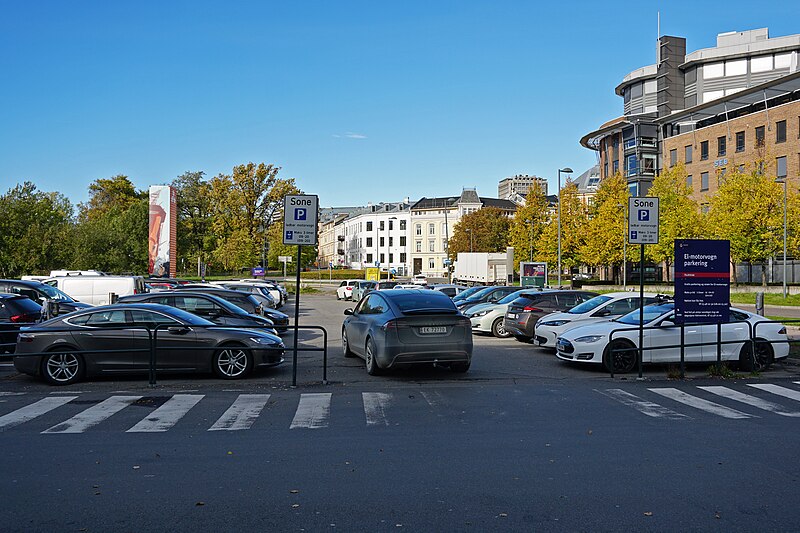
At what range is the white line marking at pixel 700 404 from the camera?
31.9ft

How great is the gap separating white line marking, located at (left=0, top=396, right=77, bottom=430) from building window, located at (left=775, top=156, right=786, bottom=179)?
6092 cm

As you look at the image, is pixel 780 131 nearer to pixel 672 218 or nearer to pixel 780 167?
pixel 780 167

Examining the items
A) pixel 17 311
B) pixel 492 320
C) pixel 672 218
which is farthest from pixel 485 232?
pixel 17 311

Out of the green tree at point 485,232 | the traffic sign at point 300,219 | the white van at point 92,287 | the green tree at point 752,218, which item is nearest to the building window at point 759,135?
the green tree at point 752,218

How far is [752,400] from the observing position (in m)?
A: 10.9

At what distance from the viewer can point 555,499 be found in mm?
5785

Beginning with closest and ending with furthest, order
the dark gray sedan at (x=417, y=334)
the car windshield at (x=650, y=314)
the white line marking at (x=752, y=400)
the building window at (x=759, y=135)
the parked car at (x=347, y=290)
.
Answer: the white line marking at (x=752, y=400) < the dark gray sedan at (x=417, y=334) < the car windshield at (x=650, y=314) < the parked car at (x=347, y=290) < the building window at (x=759, y=135)

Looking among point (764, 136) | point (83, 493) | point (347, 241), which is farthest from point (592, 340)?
point (347, 241)

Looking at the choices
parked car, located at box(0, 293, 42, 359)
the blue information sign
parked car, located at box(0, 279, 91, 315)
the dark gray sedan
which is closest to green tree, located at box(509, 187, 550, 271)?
parked car, located at box(0, 279, 91, 315)

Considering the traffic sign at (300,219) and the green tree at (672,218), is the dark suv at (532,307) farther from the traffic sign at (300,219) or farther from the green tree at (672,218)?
the green tree at (672,218)

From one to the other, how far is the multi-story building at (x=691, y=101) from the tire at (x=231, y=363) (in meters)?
60.3

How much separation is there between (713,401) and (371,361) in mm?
Answer: 5763

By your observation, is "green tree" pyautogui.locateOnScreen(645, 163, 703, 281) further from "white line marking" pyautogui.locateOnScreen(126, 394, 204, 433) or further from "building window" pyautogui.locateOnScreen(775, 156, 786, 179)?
"white line marking" pyautogui.locateOnScreen(126, 394, 204, 433)

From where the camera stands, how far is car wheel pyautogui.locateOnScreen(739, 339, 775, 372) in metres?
14.1
